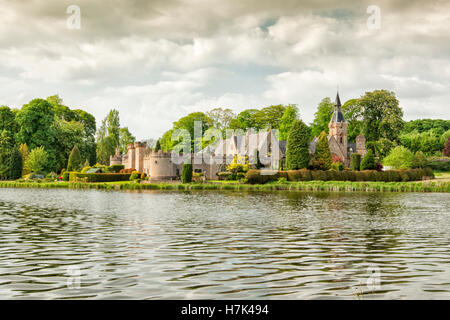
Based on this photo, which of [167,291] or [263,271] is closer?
[167,291]

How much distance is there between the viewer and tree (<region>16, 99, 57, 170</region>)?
6562cm

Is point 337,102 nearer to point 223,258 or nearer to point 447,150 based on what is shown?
point 447,150

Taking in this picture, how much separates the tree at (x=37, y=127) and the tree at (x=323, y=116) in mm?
52048

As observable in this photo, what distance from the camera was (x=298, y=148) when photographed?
5500 cm

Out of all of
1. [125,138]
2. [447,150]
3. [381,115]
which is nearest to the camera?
[381,115]

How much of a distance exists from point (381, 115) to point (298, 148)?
32.8 m

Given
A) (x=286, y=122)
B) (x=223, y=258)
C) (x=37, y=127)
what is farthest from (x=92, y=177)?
(x=223, y=258)

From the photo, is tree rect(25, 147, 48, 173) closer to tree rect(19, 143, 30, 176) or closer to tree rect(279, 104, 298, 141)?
tree rect(19, 143, 30, 176)

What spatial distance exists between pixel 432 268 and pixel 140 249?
7.49 metres

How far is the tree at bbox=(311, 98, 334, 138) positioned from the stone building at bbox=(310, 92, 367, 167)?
6.72 m

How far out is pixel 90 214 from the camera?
21.2 metres

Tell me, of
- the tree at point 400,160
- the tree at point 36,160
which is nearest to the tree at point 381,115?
the tree at point 400,160
